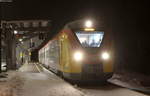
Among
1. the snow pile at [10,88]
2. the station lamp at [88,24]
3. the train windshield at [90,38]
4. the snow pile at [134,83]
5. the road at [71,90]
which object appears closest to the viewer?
the road at [71,90]

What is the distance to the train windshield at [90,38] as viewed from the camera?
14985 millimetres

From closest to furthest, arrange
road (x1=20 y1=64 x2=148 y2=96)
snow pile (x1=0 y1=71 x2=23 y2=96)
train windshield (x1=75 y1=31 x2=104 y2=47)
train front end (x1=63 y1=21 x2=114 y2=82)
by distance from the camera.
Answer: road (x1=20 y1=64 x2=148 y2=96)
snow pile (x1=0 y1=71 x2=23 y2=96)
train front end (x1=63 y1=21 x2=114 y2=82)
train windshield (x1=75 y1=31 x2=104 y2=47)

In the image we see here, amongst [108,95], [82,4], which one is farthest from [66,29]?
[82,4]

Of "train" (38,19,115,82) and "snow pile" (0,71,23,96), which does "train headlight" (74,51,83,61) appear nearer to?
"train" (38,19,115,82)

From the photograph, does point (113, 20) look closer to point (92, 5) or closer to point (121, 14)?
point (121, 14)

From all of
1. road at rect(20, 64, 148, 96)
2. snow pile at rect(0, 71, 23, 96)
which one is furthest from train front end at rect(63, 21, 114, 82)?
snow pile at rect(0, 71, 23, 96)

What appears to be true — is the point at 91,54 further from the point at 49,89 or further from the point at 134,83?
the point at 134,83

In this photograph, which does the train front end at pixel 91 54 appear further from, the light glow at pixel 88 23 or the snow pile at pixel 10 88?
the snow pile at pixel 10 88

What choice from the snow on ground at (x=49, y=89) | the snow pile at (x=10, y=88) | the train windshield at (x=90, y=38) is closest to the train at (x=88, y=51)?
the train windshield at (x=90, y=38)

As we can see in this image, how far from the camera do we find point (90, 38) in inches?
594

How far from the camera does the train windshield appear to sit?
49.2 ft

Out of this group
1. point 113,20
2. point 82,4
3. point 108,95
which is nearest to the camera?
point 108,95

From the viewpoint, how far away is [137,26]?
29734 millimetres

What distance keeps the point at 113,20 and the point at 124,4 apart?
2226mm
